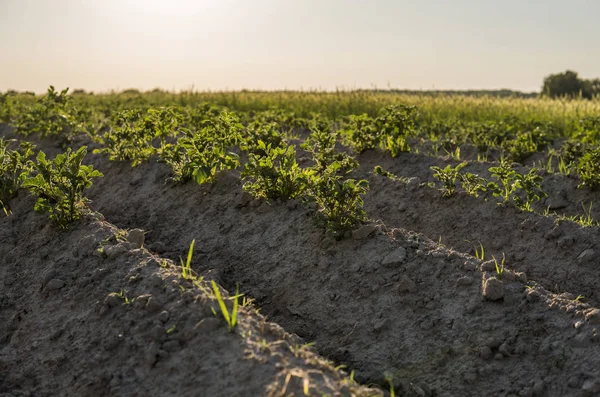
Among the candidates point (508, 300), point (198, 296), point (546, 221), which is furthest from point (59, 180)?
point (546, 221)

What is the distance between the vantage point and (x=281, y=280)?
579 centimetres

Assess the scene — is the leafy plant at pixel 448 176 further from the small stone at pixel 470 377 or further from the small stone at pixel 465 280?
the small stone at pixel 470 377

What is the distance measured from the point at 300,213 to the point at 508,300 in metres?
2.15

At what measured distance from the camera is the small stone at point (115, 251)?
5434 mm

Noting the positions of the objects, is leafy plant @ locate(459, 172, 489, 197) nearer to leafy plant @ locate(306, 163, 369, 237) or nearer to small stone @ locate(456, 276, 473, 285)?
leafy plant @ locate(306, 163, 369, 237)

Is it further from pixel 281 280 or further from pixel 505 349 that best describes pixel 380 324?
pixel 281 280

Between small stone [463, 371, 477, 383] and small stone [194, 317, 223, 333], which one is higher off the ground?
small stone [194, 317, 223, 333]

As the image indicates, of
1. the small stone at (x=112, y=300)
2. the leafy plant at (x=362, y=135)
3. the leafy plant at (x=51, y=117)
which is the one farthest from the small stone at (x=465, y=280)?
the leafy plant at (x=51, y=117)

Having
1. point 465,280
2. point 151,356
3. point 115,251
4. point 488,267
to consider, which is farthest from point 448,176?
point 151,356

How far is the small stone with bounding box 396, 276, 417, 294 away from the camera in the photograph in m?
5.21

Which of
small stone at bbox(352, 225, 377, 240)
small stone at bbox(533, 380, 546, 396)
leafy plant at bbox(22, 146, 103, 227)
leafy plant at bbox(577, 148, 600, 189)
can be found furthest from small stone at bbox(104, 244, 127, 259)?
leafy plant at bbox(577, 148, 600, 189)

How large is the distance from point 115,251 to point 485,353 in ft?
9.44

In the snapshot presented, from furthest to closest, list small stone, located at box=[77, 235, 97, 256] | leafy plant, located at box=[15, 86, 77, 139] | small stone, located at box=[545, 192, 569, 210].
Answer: leafy plant, located at box=[15, 86, 77, 139] → small stone, located at box=[545, 192, 569, 210] → small stone, located at box=[77, 235, 97, 256]

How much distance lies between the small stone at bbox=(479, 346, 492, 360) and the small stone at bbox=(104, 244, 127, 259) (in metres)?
2.80
